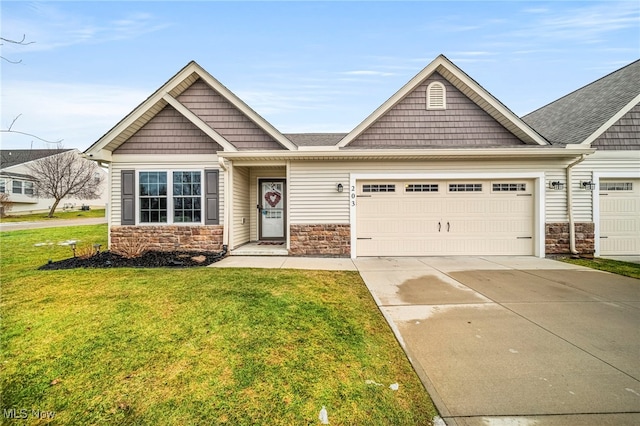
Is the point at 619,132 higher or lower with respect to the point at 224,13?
lower

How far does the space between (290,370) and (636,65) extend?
15.0 metres

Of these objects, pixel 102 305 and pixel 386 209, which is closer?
pixel 102 305

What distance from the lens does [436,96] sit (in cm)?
850

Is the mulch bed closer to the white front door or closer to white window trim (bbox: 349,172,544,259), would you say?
the white front door

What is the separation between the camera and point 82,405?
2.07 m

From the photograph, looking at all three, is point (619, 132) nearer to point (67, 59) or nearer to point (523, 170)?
point (523, 170)

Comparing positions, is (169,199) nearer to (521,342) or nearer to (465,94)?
(521,342)

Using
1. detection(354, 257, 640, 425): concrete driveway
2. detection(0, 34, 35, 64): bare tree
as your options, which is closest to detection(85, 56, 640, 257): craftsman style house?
detection(354, 257, 640, 425): concrete driveway

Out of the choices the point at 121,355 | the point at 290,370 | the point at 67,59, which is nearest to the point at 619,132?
the point at 290,370

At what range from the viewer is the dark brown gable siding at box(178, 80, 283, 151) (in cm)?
833

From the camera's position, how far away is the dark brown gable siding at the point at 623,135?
8.01m

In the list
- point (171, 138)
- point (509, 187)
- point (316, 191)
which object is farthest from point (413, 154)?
point (171, 138)

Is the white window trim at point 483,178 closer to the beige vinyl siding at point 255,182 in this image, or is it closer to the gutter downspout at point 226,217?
the beige vinyl siding at point 255,182

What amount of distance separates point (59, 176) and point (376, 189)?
3382cm
